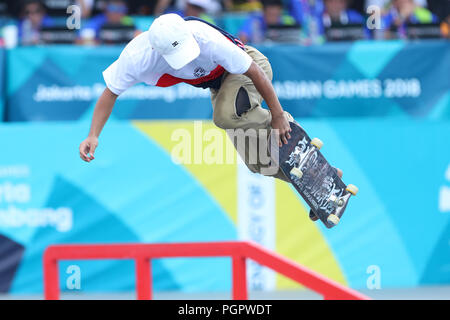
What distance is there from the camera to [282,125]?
6.21 meters

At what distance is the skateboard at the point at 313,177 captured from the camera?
Answer: 6.42 metres

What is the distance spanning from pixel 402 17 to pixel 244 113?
6.59m

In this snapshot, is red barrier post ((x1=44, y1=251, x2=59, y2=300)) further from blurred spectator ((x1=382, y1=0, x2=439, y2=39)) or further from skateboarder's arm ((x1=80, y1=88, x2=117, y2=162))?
blurred spectator ((x1=382, y1=0, x2=439, y2=39))

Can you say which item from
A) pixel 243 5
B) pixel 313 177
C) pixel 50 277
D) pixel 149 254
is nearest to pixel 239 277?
pixel 149 254

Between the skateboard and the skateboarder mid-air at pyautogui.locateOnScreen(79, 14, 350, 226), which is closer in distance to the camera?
the skateboarder mid-air at pyautogui.locateOnScreen(79, 14, 350, 226)

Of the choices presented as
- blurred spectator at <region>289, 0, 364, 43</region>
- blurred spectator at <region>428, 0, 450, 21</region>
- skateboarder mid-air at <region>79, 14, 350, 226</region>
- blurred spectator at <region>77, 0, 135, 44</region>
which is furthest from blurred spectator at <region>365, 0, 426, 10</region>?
skateboarder mid-air at <region>79, 14, 350, 226</region>

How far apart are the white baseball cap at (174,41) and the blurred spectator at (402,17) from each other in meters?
6.57

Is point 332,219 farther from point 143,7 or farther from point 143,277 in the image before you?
point 143,7

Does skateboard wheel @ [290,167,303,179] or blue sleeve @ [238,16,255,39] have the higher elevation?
blue sleeve @ [238,16,255,39]

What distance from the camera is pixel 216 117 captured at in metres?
6.31

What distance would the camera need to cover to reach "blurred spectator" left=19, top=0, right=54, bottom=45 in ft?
38.2

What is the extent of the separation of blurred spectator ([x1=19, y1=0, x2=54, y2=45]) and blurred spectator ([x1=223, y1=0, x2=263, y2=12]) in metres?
3.14
